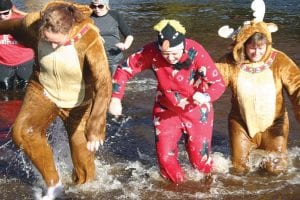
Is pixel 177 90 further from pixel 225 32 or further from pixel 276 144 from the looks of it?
pixel 276 144

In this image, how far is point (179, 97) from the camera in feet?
16.8

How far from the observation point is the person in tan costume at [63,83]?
14.9 ft

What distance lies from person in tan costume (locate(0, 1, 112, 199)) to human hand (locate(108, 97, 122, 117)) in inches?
5.7

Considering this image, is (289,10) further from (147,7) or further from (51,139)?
(51,139)

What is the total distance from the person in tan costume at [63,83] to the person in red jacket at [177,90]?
289mm

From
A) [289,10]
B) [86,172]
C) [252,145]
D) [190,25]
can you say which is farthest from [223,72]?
[289,10]

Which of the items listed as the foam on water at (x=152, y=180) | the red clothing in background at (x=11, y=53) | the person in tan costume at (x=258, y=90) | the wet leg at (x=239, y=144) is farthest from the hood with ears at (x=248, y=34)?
the red clothing in background at (x=11, y=53)

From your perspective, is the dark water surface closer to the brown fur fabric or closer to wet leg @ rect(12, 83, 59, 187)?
the brown fur fabric

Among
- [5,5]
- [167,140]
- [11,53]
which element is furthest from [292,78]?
[11,53]

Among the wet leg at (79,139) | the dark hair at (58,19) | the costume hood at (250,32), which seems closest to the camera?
the dark hair at (58,19)

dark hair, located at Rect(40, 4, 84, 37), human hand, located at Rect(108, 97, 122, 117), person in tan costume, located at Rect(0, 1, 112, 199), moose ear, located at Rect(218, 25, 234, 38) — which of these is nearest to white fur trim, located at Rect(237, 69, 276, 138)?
moose ear, located at Rect(218, 25, 234, 38)

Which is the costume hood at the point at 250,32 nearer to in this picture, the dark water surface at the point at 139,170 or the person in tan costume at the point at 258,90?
the person in tan costume at the point at 258,90

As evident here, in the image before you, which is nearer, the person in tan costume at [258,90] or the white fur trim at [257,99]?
the person in tan costume at [258,90]

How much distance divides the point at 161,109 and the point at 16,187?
5.31 feet
